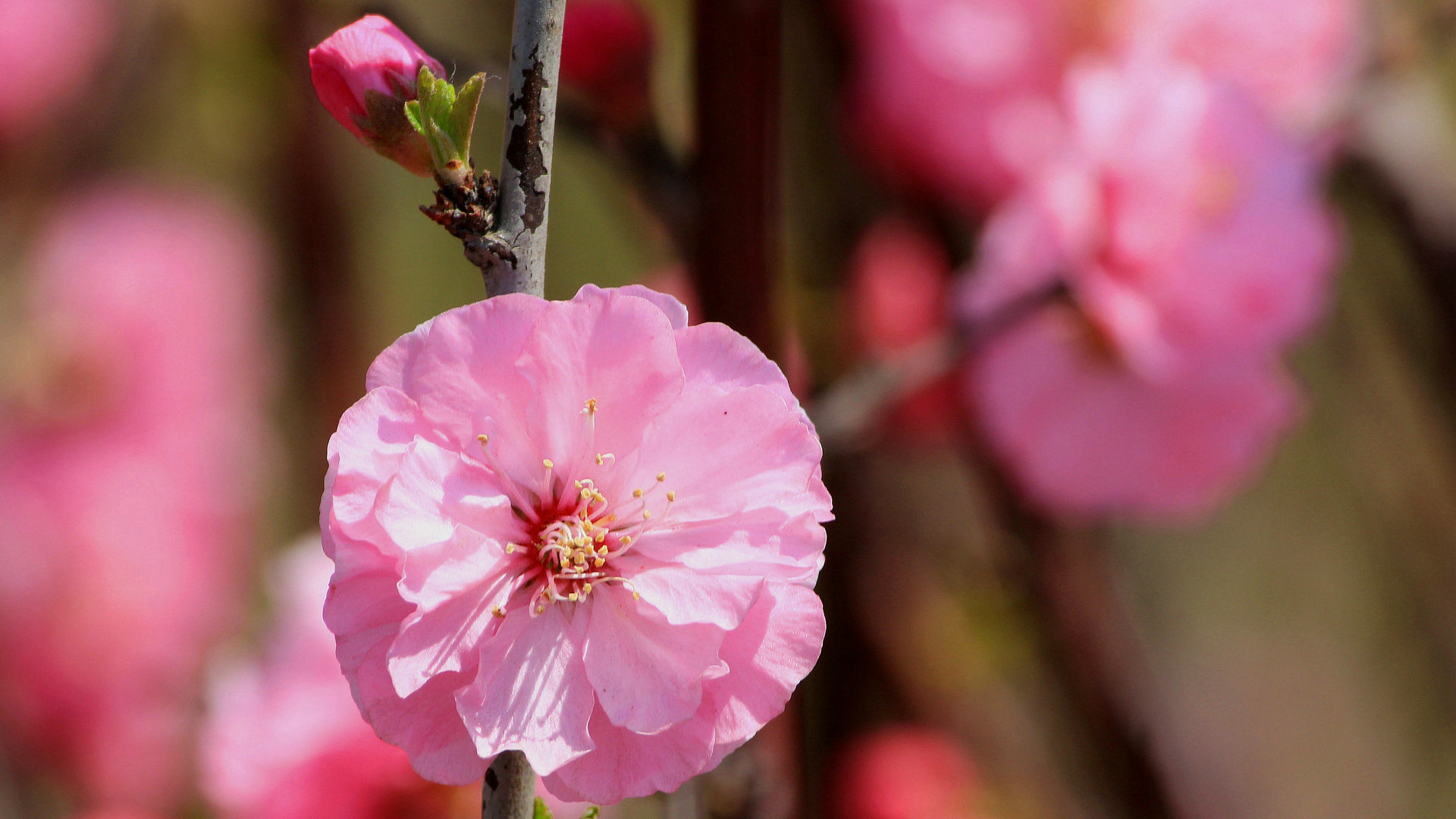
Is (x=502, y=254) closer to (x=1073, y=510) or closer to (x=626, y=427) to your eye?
(x=626, y=427)

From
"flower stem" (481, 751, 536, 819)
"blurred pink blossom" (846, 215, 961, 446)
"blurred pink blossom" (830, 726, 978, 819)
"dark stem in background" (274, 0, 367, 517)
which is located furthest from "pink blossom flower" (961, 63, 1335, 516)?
"dark stem in background" (274, 0, 367, 517)

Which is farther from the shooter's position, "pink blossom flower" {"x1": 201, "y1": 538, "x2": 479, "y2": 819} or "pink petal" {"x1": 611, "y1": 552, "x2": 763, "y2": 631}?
"pink blossom flower" {"x1": 201, "y1": 538, "x2": 479, "y2": 819}

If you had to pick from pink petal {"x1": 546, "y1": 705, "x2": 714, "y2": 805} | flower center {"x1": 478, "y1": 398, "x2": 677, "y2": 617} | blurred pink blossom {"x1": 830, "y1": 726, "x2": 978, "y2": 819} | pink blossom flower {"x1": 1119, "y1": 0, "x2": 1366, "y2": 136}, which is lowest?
blurred pink blossom {"x1": 830, "y1": 726, "x2": 978, "y2": 819}

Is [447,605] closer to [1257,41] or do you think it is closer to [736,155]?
[736,155]

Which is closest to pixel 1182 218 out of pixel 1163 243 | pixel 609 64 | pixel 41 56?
pixel 1163 243

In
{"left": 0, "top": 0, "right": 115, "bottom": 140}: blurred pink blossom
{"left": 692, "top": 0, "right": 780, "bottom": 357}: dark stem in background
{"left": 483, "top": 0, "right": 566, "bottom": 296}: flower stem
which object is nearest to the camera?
{"left": 483, "top": 0, "right": 566, "bottom": 296}: flower stem

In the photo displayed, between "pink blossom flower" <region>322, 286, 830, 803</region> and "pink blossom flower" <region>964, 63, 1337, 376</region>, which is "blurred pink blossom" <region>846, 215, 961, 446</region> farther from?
"pink blossom flower" <region>322, 286, 830, 803</region>
